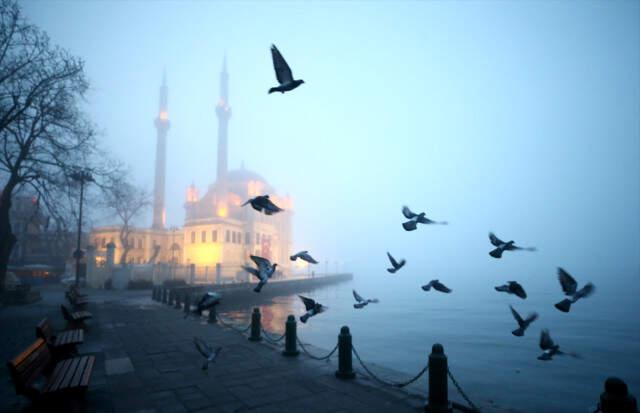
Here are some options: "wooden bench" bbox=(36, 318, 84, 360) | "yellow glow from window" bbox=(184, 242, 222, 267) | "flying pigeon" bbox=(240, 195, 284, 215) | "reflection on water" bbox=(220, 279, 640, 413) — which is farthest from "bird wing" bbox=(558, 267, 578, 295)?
"yellow glow from window" bbox=(184, 242, 222, 267)

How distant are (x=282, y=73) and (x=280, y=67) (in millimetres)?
74

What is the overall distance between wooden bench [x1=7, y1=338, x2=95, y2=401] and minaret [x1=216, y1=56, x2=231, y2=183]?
65.0 metres

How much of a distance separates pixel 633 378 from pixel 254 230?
58179 mm

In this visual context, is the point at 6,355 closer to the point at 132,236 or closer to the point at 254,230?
the point at 254,230

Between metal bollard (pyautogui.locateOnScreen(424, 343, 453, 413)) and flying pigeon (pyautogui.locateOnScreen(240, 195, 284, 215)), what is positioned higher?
flying pigeon (pyautogui.locateOnScreen(240, 195, 284, 215))

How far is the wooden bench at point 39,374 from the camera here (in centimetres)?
401

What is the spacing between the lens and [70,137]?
60.8 feet

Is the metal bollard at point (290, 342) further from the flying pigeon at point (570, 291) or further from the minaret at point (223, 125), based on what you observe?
the minaret at point (223, 125)

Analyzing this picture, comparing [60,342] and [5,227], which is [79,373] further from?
[5,227]

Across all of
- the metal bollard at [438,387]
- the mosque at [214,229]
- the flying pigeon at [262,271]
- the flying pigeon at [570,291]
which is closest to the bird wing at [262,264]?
the flying pigeon at [262,271]

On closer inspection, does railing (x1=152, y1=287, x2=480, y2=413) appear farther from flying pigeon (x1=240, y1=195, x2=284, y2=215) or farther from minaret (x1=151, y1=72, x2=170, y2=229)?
minaret (x1=151, y1=72, x2=170, y2=229)

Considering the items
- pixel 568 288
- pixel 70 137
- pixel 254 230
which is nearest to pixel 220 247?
pixel 254 230

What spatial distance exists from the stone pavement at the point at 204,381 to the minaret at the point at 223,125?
59.8m

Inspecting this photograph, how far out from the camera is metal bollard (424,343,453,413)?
559 cm
